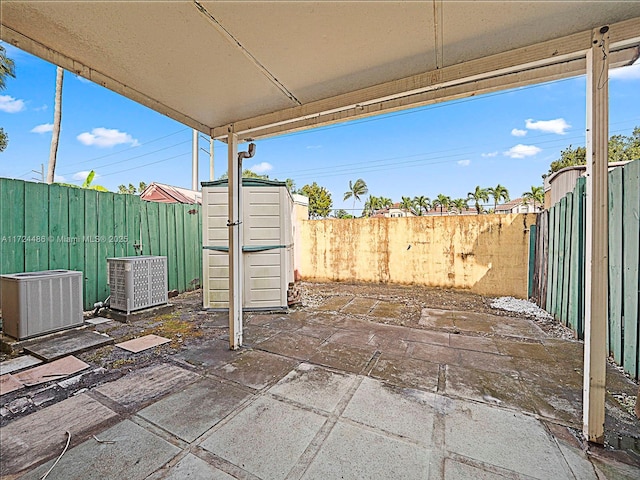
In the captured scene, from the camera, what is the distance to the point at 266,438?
1.66m

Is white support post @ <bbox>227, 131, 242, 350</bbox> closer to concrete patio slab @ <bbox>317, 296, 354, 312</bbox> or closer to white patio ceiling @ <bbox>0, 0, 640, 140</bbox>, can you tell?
white patio ceiling @ <bbox>0, 0, 640, 140</bbox>

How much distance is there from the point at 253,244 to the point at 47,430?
3118 mm

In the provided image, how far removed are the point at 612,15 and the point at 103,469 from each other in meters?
3.65

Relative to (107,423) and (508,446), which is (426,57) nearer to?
(508,446)

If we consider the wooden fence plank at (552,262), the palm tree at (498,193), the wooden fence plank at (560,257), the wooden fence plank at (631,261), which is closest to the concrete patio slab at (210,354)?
the wooden fence plank at (631,261)

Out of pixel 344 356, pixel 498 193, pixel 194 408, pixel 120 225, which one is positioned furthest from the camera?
pixel 498 193

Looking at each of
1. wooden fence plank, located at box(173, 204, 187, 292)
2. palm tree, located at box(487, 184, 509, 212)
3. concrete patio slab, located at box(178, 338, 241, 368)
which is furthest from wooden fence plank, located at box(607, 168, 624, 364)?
palm tree, located at box(487, 184, 509, 212)

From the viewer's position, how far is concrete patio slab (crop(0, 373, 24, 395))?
216 centimetres

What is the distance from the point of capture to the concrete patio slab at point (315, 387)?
2.04m

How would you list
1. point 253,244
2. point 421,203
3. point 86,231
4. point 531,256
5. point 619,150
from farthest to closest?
1. point 421,203
2. point 619,150
3. point 531,256
4. point 253,244
5. point 86,231

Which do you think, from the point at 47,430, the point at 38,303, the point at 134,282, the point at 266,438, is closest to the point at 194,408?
the point at 266,438

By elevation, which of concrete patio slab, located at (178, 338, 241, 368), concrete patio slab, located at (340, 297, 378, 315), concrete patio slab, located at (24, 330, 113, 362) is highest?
concrete patio slab, located at (24, 330, 113, 362)

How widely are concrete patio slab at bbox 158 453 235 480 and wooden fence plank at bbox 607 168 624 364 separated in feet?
10.9

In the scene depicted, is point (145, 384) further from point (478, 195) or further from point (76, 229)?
point (478, 195)
